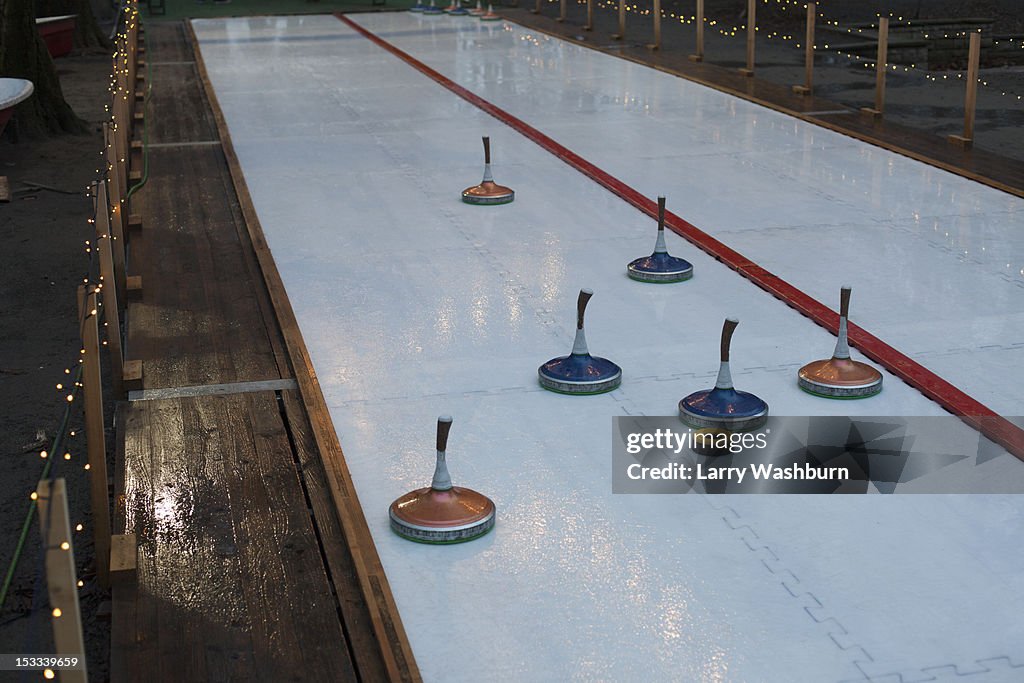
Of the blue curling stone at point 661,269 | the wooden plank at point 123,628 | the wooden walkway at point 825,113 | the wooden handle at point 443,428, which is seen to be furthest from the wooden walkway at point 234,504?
the wooden walkway at point 825,113

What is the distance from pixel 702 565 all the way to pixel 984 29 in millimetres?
20295

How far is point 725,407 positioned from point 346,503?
1.66 m

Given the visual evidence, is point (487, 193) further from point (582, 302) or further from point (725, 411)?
point (725, 411)

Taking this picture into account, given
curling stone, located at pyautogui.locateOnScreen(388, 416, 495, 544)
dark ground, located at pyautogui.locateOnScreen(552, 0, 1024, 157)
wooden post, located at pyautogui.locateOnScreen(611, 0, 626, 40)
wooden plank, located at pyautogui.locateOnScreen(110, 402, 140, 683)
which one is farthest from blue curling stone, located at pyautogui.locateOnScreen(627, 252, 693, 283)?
wooden post, located at pyautogui.locateOnScreen(611, 0, 626, 40)

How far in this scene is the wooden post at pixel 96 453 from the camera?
13.3 ft

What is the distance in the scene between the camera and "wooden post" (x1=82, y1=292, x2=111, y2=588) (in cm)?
404

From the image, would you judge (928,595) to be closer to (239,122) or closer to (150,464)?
(150,464)

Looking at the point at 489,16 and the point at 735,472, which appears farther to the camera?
the point at 489,16

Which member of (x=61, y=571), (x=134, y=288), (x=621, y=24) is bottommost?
(x=134, y=288)

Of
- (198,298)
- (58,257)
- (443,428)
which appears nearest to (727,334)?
Result: (443,428)

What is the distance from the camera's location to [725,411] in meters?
5.29

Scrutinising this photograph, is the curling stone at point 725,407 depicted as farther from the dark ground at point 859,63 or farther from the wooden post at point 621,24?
the wooden post at point 621,24

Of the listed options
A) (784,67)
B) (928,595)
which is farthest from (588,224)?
(784,67)

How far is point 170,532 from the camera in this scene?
4535 mm
